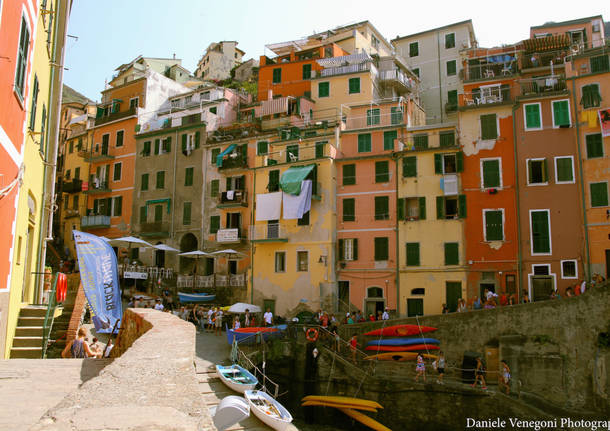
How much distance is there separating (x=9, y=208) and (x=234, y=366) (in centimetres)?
1539

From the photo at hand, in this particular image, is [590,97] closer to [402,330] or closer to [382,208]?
[382,208]

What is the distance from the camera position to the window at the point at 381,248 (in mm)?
34531

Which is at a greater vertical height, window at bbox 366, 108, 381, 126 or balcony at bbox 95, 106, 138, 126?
balcony at bbox 95, 106, 138, 126

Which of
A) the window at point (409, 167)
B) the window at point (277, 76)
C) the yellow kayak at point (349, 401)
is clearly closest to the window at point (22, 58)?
the yellow kayak at point (349, 401)

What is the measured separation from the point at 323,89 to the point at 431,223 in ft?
57.6

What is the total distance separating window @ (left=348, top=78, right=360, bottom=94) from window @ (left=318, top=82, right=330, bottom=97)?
6.53 feet

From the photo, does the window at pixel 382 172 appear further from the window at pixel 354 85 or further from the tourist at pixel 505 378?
the tourist at pixel 505 378

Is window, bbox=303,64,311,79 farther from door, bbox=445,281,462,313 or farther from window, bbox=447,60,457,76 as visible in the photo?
door, bbox=445,281,462,313

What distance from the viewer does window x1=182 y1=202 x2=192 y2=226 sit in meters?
44.1

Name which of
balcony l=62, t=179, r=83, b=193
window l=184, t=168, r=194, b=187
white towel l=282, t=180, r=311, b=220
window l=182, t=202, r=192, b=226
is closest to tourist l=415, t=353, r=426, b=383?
white towel l=282, t=180, r=311, b=220

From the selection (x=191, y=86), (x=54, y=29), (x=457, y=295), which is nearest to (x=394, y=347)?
(x=457, y=295)

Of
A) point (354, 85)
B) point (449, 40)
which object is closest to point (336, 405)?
point (354, 85)

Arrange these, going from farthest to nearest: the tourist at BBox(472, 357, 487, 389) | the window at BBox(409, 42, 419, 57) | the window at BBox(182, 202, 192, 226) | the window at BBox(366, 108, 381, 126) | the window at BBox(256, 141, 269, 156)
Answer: the window at BBox(409, 42, 419, 57)
the window at BBox(182, 202, 192, 226)
the window at BBox(256, 141, 269, 156)
the window at BBox(366, 108, 381, 126)
the tourist at BBox(472, 357, 487, 389)

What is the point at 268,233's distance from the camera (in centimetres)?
3734
